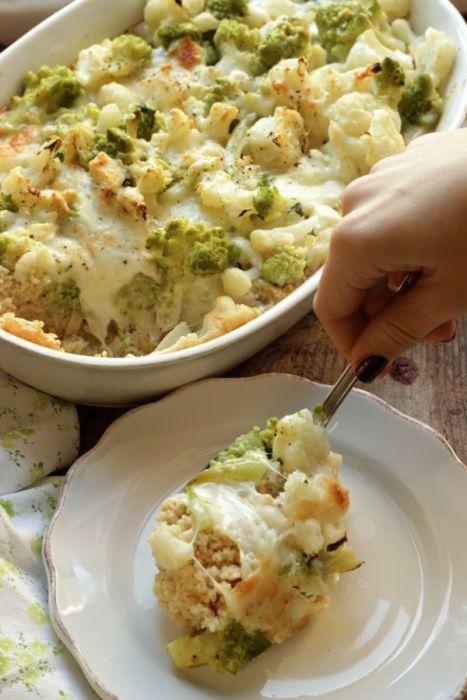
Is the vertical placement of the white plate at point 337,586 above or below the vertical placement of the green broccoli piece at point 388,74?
below

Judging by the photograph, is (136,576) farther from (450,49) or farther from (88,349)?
(450,49)

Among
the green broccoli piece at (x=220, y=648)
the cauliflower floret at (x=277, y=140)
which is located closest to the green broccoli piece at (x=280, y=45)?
the cauliflower floret at (x=277, y=140)

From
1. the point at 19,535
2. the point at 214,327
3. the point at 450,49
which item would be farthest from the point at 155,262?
the point at 450,49

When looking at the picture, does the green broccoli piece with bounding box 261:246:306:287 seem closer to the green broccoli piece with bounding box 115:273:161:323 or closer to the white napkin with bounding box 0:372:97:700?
the green broccoli piece with bounding box 115:273:161:323

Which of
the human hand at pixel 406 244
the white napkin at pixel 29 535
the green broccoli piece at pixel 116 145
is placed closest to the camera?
the human hand at pixel 406 244

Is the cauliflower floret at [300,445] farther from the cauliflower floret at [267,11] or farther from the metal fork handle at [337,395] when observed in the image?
the cauliflower floret at [267,11]

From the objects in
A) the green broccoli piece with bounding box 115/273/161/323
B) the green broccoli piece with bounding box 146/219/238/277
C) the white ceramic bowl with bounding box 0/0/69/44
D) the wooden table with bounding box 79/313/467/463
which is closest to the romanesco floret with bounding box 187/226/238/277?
the green broccoli piece with bounding box 146/219/238/277
